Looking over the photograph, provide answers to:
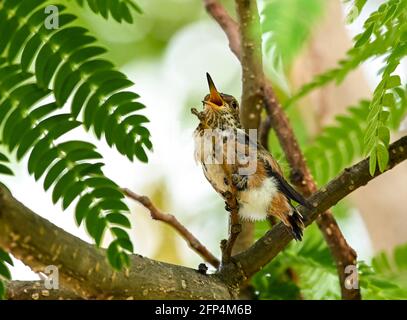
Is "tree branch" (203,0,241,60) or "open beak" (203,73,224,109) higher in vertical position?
"tree branch" (203,0,241,60)

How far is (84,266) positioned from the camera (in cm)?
171

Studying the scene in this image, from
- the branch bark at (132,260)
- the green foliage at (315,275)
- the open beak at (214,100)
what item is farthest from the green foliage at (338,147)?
the branch bark at (132,260)

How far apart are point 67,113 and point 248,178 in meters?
0.80

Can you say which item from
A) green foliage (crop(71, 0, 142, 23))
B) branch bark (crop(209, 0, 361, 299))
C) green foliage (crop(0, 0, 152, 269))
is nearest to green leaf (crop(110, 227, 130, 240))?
green foliage (crop(0, 0, 152, 269))

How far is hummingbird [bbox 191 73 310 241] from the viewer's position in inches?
91.0

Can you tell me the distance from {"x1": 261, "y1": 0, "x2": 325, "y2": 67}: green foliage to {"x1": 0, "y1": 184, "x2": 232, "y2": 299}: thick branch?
3.67ft

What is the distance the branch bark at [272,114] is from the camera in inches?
111

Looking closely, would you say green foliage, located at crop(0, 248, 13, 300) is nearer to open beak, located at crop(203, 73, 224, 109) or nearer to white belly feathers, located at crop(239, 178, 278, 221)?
white belly feathers, located at crop(239, 178, 278, 221)

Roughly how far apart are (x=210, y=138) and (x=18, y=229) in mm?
1032

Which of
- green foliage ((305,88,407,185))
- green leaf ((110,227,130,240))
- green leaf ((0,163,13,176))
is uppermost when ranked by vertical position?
green foliage ((305,88,407,185))

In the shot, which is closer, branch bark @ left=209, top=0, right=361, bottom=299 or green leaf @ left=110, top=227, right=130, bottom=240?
green leaf @ left=110, top=227, right=130, bottom=240
